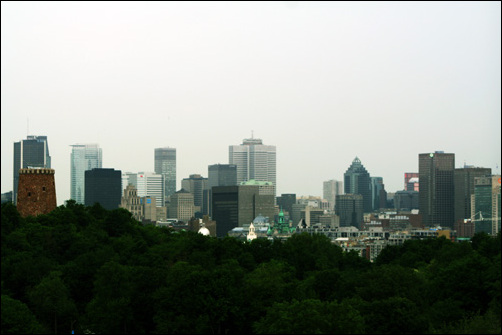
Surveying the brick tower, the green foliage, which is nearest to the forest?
the green foliage

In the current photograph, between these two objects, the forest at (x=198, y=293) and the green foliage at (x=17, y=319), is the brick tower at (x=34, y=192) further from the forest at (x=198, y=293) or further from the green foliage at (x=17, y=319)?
the green foliage at (x=17, y=319)

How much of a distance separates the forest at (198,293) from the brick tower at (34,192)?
609 inches

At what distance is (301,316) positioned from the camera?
209ft

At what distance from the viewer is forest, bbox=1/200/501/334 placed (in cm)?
6750

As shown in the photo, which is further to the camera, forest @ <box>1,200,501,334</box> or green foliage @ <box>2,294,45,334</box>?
forest @ <box>1,200,501,334</box>

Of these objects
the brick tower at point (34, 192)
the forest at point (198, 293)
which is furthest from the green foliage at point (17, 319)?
the brick tower at point (34, 192)

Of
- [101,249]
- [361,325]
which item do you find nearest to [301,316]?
[361,325]

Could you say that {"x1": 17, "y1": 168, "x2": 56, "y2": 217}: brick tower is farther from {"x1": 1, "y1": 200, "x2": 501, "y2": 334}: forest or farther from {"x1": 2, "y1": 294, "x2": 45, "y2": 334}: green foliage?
{"x1": 2, "y1": 294, "x2": 45, "y2": 334}: green foliage

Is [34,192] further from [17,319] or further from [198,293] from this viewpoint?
[17,319]

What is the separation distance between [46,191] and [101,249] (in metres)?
29.4

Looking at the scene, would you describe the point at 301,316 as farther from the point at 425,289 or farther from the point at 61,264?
the point at 61,264

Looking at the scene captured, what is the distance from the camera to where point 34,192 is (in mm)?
113875

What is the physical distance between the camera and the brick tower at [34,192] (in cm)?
11319

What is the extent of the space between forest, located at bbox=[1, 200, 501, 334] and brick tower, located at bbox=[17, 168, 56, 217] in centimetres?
1546
